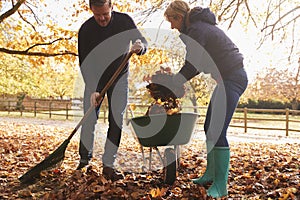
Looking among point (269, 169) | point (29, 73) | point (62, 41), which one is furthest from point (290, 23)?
point (29, 73)

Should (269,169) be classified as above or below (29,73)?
below

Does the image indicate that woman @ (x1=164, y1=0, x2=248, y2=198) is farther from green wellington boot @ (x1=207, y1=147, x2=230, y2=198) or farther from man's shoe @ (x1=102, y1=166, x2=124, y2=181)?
man's shoe @ (x1=102, y1=166, x2=124, y2=181)

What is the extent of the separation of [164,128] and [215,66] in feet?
2.05

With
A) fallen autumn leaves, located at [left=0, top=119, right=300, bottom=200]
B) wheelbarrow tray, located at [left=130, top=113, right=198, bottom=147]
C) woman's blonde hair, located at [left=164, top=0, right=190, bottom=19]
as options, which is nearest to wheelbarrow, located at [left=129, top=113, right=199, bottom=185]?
wheelbarrow tray, located at [left=130, top=113, right=198, bottom=147]

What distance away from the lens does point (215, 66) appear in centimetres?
263

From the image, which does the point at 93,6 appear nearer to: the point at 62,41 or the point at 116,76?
the point at 116,76

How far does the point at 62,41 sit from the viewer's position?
7.90m

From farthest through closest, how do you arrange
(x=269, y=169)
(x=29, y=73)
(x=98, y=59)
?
1. (x=29, y=73)
2. (x=269, y=169)
3. (x=98, y=59)

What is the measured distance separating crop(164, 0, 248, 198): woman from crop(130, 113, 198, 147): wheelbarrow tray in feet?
0.66

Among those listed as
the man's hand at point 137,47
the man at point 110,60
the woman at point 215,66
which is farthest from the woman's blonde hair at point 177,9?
the man at point 110,60

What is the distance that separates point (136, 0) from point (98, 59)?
484 cm

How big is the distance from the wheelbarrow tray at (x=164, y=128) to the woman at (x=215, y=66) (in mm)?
200

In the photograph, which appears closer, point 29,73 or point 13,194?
point 13,194

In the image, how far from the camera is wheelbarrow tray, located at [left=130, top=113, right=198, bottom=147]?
2.67 metres
